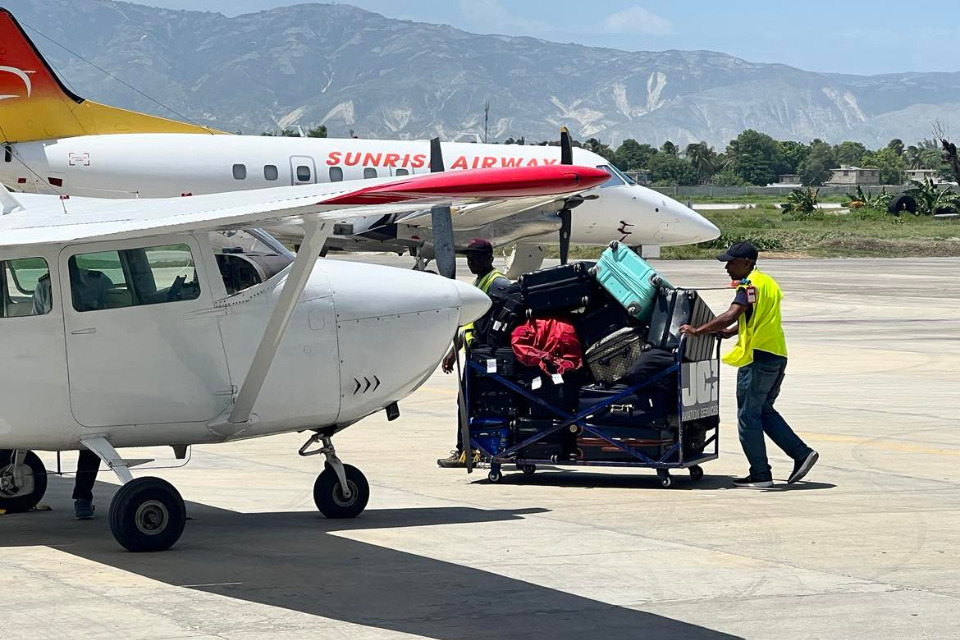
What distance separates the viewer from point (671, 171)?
620 feet

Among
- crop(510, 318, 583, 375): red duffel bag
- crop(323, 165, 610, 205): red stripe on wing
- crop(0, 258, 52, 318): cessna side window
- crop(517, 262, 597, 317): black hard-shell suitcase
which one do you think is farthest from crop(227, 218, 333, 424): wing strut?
crop(517, 262, 597, 317): black hard-shell suitcase

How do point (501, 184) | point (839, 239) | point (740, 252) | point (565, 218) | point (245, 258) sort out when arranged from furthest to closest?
point (839, 239), point (565, 218), point (740, 252), point (245, 258), point (501, 184)

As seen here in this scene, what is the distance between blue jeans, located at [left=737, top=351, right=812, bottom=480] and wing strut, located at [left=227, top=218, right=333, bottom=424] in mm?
4080

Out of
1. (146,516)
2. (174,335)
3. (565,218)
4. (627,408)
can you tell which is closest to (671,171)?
(565,218)

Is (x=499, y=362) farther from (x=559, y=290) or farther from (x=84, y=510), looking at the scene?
(x=84, y=510)

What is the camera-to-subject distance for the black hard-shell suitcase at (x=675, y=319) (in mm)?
10609

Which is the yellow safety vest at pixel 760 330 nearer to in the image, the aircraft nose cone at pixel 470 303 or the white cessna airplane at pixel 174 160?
the aircraft nose cone at pixel 470 303

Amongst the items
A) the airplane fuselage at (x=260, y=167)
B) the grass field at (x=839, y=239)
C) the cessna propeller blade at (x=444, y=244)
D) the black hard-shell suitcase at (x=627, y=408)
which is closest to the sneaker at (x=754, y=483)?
the black hard-shell suitcase at (x=627, y=408)

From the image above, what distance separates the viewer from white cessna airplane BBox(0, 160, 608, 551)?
8.13 m

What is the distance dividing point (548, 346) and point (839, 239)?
45.0 meters

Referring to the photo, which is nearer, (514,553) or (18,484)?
(514,553)

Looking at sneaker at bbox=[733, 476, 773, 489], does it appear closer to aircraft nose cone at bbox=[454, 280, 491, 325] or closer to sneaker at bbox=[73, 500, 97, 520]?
aircraft nose cone at bbox=[454, 280, 491, 325]

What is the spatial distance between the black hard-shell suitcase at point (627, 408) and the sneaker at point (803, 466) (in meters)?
1.10

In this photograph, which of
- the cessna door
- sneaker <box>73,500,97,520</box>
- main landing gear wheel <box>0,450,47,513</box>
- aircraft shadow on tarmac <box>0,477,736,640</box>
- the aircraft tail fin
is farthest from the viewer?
the aircraft tail fin
